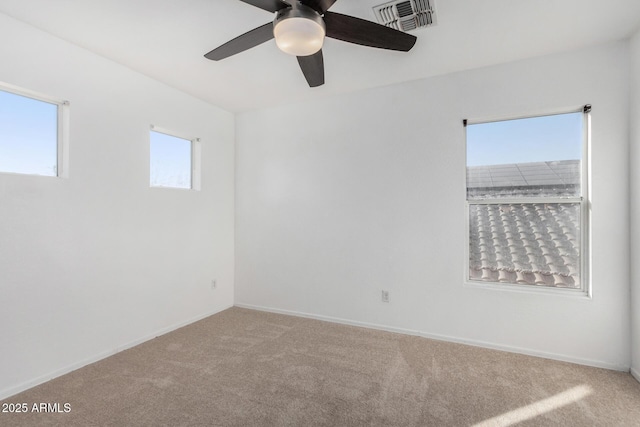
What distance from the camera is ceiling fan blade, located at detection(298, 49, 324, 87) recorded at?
1.91 m

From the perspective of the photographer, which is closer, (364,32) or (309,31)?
(309,31)

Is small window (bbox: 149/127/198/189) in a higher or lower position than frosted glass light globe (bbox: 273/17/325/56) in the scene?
lower

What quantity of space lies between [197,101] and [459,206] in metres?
3.12

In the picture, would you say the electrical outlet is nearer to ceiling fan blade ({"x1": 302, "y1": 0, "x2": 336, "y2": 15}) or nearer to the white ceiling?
the white ceiling

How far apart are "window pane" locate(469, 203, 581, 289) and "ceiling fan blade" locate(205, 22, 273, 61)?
7.70 feet

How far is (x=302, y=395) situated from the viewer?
2062mm

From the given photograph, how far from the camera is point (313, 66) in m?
2.02

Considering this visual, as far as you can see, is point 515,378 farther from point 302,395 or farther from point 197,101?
point 197,101

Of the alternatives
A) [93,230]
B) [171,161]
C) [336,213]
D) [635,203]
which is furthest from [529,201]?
[93,230]

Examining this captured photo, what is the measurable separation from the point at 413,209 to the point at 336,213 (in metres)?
0.85

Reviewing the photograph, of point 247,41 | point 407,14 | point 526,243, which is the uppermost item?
point 407,14

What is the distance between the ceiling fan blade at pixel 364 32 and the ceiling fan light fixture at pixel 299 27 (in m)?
0.14

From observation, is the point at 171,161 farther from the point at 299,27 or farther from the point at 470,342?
the point at 470,342

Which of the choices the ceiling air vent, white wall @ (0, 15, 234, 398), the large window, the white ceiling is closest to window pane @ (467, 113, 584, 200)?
the large window
